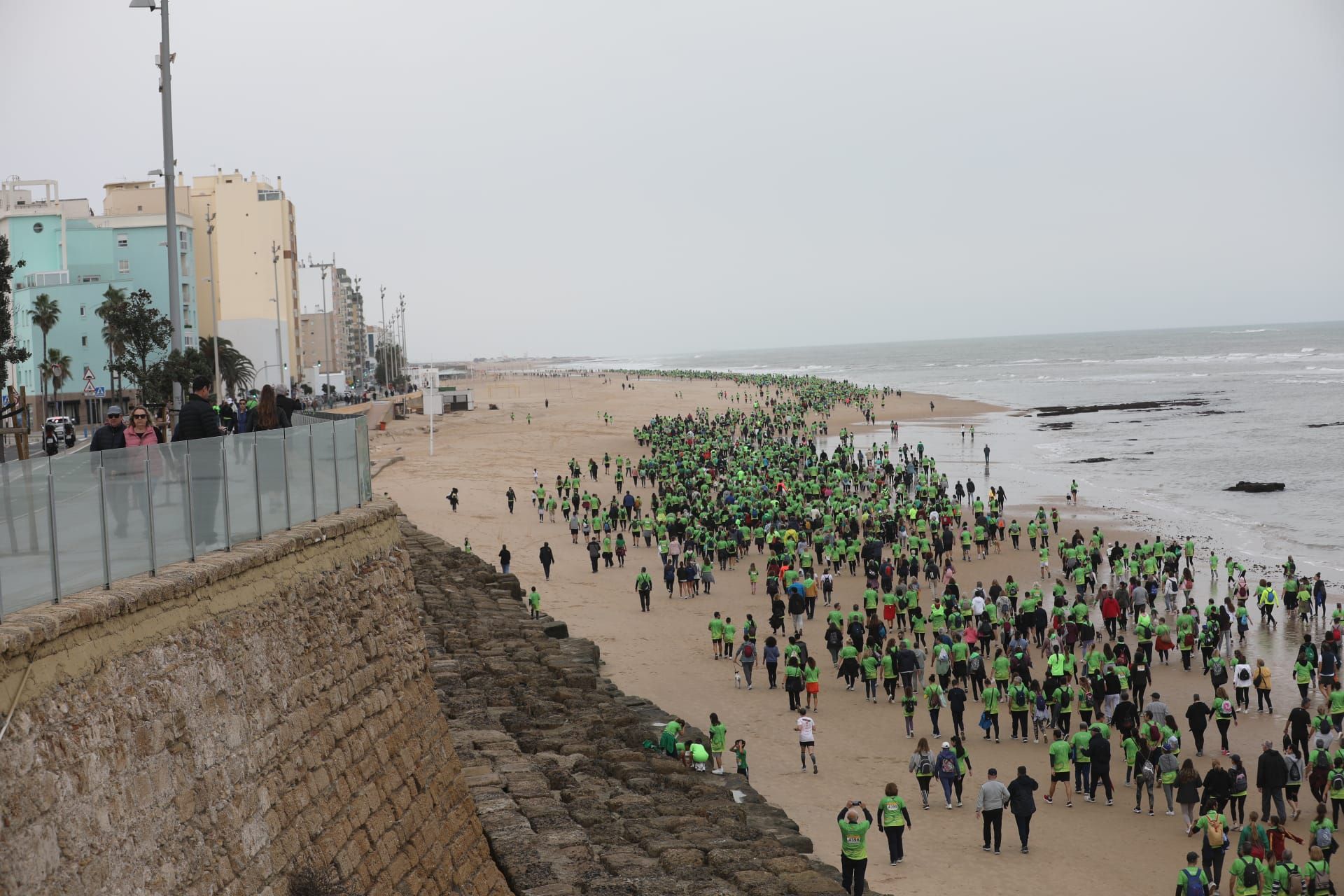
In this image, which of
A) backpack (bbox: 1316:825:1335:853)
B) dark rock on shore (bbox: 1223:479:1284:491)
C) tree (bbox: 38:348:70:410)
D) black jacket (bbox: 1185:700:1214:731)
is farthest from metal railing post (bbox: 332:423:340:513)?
tree (bbox: 38:348:70:410)

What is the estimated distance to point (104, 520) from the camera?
652 cm

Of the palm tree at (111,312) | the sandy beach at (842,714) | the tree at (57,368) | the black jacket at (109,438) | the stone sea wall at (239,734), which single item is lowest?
the sandy beach at (842,714)

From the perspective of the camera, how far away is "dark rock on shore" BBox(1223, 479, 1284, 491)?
143 ft

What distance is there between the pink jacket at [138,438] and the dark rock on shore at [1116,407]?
76.9m

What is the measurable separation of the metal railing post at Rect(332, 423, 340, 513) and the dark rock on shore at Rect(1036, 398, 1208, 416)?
245ft

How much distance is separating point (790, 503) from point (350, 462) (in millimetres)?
25376

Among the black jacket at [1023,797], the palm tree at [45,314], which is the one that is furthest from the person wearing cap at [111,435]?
the palm tree at [45,314]

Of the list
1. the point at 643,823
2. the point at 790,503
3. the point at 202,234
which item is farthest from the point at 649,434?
the point at 643,823

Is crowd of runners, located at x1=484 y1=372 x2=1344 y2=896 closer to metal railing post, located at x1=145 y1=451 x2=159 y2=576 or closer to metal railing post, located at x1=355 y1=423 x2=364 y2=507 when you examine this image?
metal railing post, located at x1=355 y1=423 x2=364 y2=507

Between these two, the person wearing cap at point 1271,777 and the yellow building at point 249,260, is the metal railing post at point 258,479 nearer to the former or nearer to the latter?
the person wearing cap at point 1271,777

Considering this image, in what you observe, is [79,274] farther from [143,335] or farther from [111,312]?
[143,335]

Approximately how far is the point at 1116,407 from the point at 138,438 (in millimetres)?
84433

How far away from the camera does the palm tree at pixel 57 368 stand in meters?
49.1

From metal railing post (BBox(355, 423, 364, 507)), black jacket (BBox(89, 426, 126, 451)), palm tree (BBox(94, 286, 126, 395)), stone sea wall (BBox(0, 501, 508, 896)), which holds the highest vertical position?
palm tree (BBox(94, 286, 126, 395))
